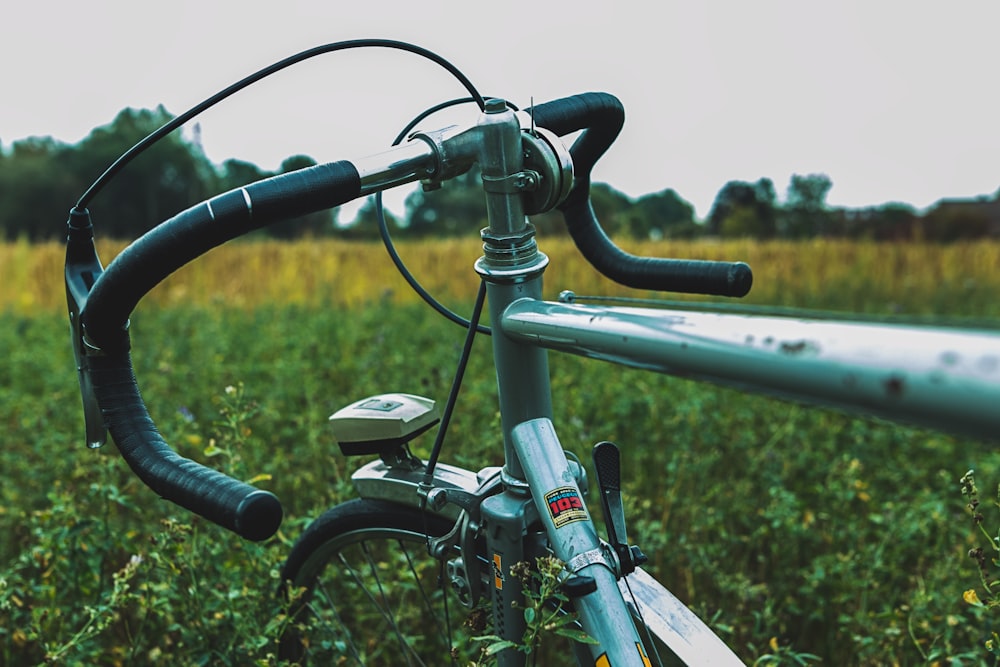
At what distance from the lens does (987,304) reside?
5.84 meters

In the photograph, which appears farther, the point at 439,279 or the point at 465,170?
the point at 439,279

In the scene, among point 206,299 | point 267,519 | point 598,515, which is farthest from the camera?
point 206,299

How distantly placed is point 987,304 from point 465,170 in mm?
5917

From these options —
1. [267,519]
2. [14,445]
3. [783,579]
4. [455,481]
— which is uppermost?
[267,519]

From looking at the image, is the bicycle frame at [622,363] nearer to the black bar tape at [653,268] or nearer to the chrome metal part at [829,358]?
the chrome metal part at [829,358]

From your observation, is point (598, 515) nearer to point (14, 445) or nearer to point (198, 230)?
point (198, 230)

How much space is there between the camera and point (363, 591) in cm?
192

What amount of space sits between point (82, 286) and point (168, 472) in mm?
321

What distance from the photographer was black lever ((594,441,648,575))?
1.11 m

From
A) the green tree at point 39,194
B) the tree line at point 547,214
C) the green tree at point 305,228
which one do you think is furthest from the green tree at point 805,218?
the green tree at point 39,194

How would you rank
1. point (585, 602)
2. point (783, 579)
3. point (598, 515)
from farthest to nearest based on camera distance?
1. point (598, 515)
2. point (783, 579)
3. point (585, 602)

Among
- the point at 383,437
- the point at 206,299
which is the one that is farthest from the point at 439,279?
the point at 383,437

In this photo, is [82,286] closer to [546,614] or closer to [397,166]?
[397,166]

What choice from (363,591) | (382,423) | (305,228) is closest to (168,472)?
(382,423)
